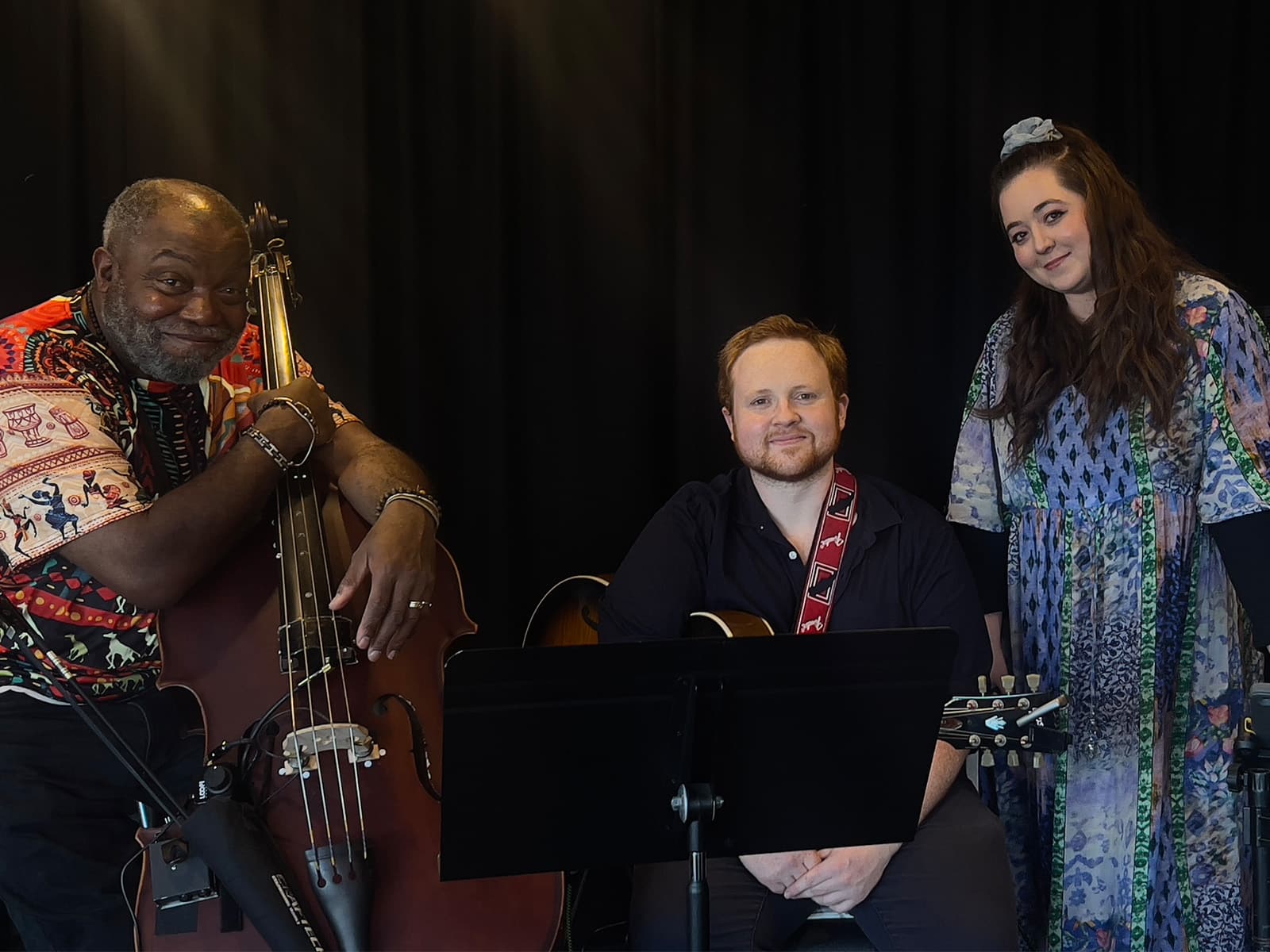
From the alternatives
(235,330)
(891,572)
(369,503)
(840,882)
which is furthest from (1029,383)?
(235,330)

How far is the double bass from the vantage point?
5.98 ft

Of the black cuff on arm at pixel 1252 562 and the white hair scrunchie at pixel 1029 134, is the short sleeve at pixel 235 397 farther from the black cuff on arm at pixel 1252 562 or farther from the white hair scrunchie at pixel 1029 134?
the black cuff on arm at pixel 1252 562

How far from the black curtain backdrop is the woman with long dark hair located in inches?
33.6

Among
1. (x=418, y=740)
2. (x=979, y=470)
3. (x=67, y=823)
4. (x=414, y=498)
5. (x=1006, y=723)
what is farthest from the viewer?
(x=979, y=470)

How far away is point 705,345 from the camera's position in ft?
11.6

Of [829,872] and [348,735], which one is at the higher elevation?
[348,735]

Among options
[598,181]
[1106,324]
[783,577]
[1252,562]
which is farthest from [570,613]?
[1252,562]

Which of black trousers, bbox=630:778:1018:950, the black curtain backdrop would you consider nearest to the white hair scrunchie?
the black curtain backdrop

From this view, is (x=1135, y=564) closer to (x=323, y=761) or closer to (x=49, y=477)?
(x=323, y=761)

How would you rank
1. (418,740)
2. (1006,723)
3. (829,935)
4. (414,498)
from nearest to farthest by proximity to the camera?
(418,740) < (414,498) < (1006,723) < (829,935)

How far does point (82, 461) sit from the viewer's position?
201cm

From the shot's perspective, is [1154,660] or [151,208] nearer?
[151,208]

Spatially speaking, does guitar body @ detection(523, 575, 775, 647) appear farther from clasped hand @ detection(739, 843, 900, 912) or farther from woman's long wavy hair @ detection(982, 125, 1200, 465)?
woman's long wavy hair @ detection(982, 125, 1200, 465)

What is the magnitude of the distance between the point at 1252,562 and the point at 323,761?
1.96 m
